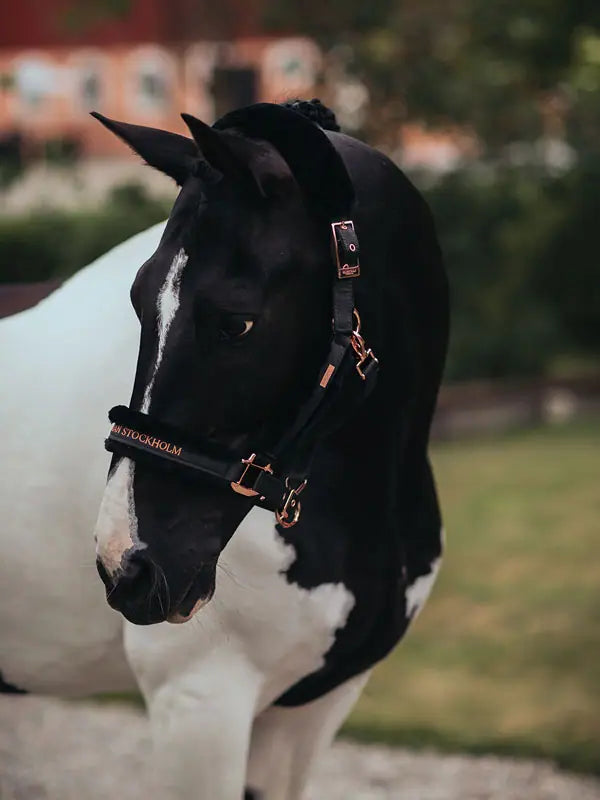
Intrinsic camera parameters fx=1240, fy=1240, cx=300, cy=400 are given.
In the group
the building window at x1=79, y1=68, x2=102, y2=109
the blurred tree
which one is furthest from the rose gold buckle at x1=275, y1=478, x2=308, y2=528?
the building window at x1=79, y1=68, x2=102, y2=109

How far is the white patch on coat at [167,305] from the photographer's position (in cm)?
189

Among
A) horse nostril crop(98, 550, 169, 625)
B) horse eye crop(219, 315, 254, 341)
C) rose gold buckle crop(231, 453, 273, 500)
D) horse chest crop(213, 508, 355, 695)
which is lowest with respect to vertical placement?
horse chest crop(213, 508, 355, 695)

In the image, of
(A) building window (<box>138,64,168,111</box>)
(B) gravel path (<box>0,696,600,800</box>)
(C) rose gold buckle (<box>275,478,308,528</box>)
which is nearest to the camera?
(C) rose gold buckle (<box>275,478,308,528</box>)

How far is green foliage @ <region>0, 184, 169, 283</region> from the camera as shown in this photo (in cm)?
1048

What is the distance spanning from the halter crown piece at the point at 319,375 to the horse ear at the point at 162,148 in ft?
0.45

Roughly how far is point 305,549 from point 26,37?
81.2 ft

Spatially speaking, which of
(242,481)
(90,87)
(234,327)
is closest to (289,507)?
(242,481)

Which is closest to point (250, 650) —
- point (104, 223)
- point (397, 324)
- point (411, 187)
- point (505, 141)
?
point (397, 324)

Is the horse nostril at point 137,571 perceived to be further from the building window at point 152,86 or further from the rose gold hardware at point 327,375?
the building window at point 152,86

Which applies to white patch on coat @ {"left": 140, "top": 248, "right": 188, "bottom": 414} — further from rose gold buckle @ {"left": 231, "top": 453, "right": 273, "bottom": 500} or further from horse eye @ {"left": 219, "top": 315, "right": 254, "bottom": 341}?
rose gold buckle @ {"left": 231, "top": 453, "right": 273, "bottom": 500}

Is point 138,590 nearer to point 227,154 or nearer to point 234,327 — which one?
point 234,327

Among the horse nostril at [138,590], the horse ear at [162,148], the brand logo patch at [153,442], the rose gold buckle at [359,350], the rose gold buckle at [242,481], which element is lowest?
the horse nostril at [138,590]

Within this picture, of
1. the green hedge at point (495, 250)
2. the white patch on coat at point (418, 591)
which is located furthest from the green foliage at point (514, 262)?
the white patch on coat at point (418, 591)

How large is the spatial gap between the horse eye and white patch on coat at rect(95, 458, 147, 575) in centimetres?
25
